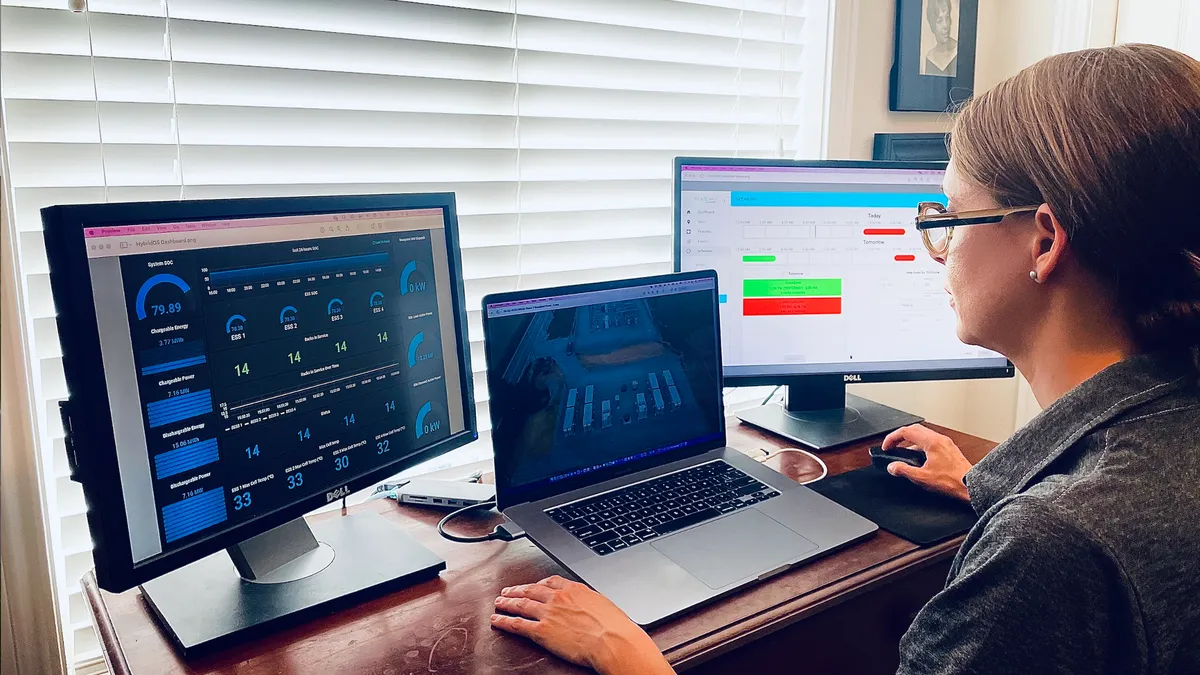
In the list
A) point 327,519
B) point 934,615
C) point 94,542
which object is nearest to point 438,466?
point 327,519

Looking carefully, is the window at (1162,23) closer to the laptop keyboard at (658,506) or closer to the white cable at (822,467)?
the white cable at (822,467)

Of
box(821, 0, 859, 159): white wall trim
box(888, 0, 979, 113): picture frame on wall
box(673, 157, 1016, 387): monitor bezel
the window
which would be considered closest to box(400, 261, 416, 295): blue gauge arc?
box(673, 157, 1016, 387): monitor bezel

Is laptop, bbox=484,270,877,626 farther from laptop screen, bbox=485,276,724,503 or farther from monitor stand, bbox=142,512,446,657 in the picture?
monitor stand, bbox=142,512,446,657

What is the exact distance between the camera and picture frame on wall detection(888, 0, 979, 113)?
181cm

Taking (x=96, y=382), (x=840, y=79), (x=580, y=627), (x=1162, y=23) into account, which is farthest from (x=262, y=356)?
(x=1162, y=23)

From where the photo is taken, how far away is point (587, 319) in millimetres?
1150

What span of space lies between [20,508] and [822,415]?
1.24m

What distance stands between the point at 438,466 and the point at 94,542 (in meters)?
0.72

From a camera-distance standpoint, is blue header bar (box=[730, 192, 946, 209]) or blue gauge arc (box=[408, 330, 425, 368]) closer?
blue gauge arc (box=[408, 330, 425, 368])

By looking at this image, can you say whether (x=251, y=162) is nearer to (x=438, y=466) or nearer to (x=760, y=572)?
(x=438, y=466)

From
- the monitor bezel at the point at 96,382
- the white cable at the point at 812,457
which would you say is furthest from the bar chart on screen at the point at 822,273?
the monitor bezel at the point at 96,382

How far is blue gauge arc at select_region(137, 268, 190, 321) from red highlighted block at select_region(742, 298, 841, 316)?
932mm

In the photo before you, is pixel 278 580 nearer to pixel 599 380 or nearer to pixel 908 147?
pixel 599 380

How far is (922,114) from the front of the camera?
6.26ft
